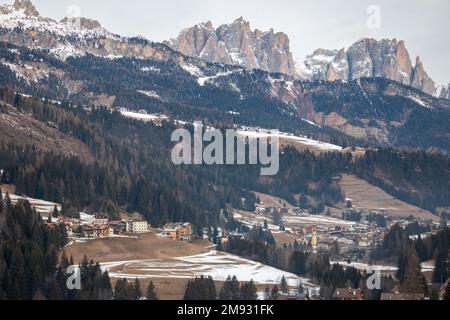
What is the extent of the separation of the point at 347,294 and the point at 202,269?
105 ft

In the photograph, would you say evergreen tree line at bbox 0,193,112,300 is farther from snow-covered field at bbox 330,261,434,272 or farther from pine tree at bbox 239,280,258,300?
snow-covered field at bbox 330,261,434,272

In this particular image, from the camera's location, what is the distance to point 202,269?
6186 inches

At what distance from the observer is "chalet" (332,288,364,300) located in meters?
131

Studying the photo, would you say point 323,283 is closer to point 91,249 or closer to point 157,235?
point 91,249

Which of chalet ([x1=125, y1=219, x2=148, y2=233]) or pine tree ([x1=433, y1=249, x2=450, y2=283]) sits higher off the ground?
chalet ([x1=125, y1=219, x2=148, y2=233])

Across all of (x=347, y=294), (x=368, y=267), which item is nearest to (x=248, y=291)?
(x=347, y=294)

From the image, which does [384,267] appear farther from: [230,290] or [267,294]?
[230,290]

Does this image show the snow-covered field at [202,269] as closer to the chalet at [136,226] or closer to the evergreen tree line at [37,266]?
the evergreen tree line at [37,266]

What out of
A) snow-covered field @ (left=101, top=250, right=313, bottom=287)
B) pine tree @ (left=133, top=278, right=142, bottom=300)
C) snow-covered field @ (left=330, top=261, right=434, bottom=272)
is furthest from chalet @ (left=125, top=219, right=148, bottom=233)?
pine tree @ (left=133, top=278, right=142, bottom=300)

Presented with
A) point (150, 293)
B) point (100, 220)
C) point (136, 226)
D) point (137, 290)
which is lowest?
point (150, 293)

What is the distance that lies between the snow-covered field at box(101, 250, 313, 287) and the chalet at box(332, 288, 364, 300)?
1429 cm

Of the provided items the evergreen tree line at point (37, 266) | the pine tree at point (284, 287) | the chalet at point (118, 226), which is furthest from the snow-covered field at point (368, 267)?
the evergreen tree line at point (37, 266)

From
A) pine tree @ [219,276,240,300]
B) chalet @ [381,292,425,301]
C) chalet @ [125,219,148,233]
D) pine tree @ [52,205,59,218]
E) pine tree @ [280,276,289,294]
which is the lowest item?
pine tree @ [280,276,289,294]
